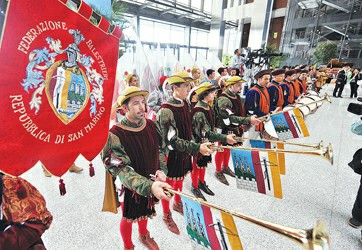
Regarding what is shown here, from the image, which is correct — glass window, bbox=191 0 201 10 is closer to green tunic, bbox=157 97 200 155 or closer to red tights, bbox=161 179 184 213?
green tunic, bbox=157 97 200 155

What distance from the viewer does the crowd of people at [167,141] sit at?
1312 mm

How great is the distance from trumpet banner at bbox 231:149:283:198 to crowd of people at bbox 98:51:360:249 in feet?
0.89

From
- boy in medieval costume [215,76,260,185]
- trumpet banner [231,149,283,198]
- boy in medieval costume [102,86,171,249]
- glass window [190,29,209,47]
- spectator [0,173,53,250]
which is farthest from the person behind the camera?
glass window [190,29,209,47]

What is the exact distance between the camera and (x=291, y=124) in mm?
2605

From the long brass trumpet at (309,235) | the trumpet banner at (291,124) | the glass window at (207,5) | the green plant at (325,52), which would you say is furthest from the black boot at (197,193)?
the glass window at (207,5)

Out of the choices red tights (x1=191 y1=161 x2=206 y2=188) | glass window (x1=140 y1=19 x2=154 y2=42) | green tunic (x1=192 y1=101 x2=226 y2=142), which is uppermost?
glass window (x1=140 y1=19 x2=154 y2=42)

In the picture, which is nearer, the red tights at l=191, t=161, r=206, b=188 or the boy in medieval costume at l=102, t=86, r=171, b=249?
the boy in medieval costume at l=102, t=86, r=171, b=249

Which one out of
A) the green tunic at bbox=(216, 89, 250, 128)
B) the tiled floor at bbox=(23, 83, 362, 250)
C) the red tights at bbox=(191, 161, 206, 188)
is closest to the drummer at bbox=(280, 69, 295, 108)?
the tiled floor at bbox=(23, 83, 362, 250)

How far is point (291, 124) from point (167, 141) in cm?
179

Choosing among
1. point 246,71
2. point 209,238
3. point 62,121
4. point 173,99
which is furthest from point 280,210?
point 246,71

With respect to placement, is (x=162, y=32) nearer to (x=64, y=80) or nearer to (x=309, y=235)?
(x=64, y=80)

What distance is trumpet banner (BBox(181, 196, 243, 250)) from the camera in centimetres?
98

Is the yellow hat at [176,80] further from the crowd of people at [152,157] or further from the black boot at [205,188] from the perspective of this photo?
the black boot at [205,188]

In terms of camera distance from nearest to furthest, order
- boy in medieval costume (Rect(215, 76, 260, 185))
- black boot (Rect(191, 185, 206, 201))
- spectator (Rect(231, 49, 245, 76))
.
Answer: black boot (Rect(191, 185, 206, 201)) → boy in medieval costume (Rect(215, 76, 260, 185)) → spectator (Rect(231, 49, 245, 76))
